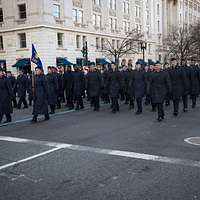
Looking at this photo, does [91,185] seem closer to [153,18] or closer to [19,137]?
[19,137]

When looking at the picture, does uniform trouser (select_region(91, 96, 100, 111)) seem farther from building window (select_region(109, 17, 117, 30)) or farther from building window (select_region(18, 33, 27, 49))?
building window (select_region(109, 17, 117, 30))

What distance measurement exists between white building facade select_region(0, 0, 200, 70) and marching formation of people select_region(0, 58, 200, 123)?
62.2 feet

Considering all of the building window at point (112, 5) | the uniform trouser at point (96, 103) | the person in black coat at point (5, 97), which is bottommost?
the uniform trouser at point (96, 103)

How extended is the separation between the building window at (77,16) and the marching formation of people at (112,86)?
2451 centimetres

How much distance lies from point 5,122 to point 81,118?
2641 millimetres

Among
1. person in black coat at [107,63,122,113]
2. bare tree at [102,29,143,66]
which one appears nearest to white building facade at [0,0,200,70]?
bare tree at [102,29,143,66]

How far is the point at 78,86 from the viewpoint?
14.2 m

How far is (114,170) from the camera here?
5.39 metres

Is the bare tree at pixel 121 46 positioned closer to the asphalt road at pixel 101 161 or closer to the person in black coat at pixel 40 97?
the person in black coat at pixel 40 97

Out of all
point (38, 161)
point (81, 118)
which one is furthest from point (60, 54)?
point (38, 161)

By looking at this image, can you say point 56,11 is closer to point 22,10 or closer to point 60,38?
point 60,38

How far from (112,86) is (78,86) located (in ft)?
6.38

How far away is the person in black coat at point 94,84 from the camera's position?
13.6 metres

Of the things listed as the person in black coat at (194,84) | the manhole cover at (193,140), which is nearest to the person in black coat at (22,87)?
the person in black coat at (194,84)
